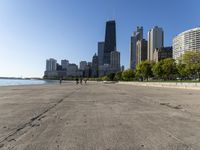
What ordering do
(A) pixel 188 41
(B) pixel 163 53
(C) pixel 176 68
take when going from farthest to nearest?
(B) pixel 163 53 → (A) pixel 188 41 → (C) pixel 176 68

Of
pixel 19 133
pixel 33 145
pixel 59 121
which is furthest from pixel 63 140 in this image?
pixel 59 121

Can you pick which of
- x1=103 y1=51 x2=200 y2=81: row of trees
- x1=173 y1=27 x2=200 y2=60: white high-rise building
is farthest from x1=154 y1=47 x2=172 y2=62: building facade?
x1=103 y1=51 x2=200 y2=81: row of trees

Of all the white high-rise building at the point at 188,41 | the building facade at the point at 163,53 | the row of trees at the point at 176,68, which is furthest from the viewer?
the building facade at the point at 163,53

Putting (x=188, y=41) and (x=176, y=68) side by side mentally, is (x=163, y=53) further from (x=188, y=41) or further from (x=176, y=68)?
(x=176, y=68)

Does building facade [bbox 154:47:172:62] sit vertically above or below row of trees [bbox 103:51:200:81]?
above

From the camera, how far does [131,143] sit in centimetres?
557

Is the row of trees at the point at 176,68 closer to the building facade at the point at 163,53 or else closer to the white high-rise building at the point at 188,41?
the white high-rise building at the point at 188,41

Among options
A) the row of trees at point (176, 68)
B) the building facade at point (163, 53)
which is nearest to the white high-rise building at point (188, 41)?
the building facade at point (163, 53)

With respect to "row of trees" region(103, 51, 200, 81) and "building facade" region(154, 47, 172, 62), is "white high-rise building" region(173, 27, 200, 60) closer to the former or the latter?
"building facade" region(154, 47, 172, 62)

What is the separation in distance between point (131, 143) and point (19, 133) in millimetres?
2859

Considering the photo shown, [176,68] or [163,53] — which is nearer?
[176,68]

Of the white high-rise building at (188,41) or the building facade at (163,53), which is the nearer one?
the white high-rise building at (188,41)

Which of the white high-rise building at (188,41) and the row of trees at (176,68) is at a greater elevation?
the white high-rise building at (188,41)

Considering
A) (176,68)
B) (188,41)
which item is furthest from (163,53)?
(176,68)
